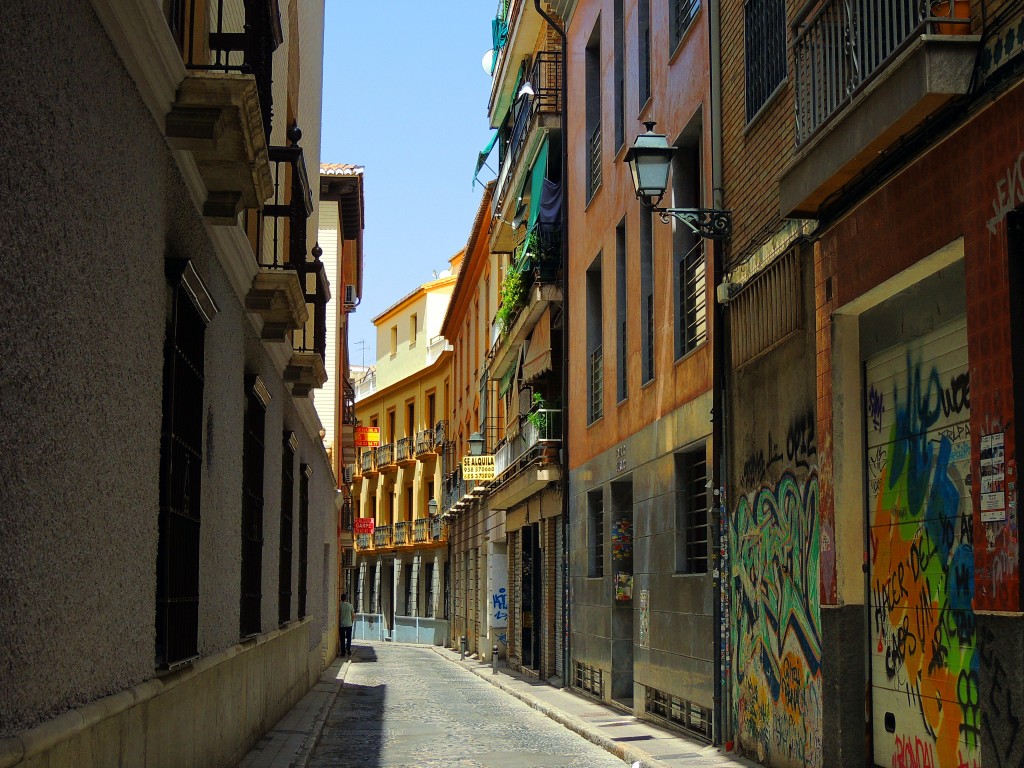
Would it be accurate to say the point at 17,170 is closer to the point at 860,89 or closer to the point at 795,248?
the point at 860,89

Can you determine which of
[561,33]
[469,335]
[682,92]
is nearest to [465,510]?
[469,335]

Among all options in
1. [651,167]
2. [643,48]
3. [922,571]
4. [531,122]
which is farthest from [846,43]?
[531,122]

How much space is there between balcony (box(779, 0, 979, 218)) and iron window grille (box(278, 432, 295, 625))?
905 cm

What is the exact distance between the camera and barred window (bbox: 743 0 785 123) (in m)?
11.5

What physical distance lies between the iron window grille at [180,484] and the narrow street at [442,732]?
4377 mm

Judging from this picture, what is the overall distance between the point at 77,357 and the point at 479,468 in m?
24.5

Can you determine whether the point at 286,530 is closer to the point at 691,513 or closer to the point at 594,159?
the point at 691,513

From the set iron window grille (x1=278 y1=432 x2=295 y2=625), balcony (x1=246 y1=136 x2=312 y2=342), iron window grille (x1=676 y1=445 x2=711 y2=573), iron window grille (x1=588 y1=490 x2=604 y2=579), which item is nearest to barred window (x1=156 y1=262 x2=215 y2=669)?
balcony (x1=246 y1=136 x2=312 y2=342)

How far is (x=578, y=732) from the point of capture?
51.4 ft

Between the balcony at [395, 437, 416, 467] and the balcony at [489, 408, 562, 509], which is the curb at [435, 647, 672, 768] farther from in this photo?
the balcony at [395, 437, 416, 467]

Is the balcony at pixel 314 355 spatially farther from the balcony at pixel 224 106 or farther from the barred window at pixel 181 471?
the barred window at pixel 181 471

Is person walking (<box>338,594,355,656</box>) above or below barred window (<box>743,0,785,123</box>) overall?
below

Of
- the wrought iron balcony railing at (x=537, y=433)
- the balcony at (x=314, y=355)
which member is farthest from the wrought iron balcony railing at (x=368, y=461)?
the balcony at (x=314, y=355)

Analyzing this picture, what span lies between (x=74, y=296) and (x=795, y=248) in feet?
21.1
